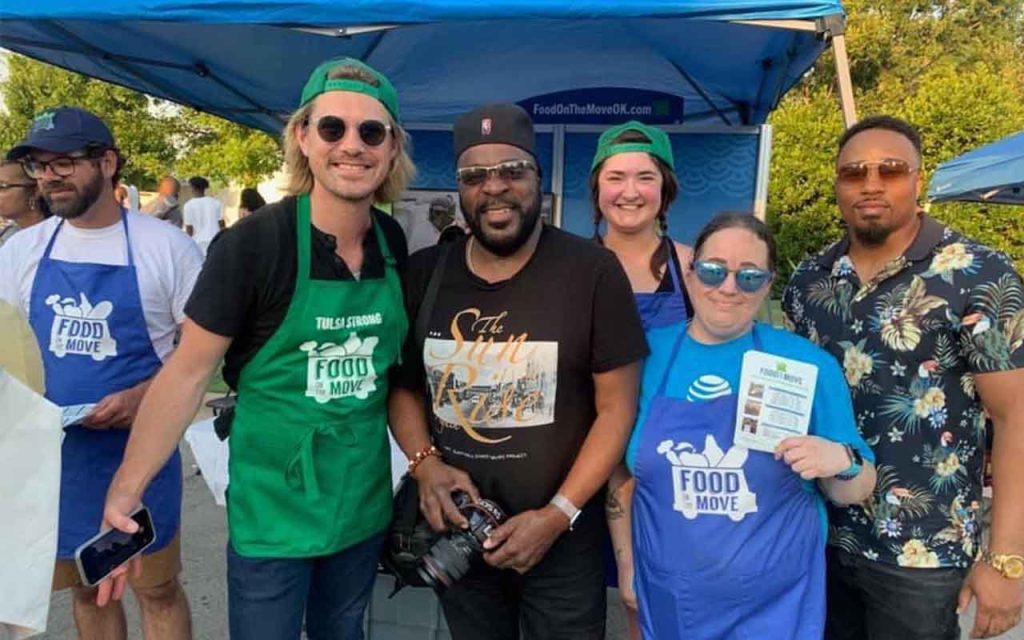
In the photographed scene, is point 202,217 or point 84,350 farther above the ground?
point 202,217

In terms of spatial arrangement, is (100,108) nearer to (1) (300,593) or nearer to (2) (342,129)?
(2) (342,129)

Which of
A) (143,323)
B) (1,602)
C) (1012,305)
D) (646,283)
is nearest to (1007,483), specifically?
(1012,305)

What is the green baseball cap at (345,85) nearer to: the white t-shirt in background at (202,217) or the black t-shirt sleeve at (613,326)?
the black t-shirt sleeve at (613,326)

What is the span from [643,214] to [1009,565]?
1.40 meters

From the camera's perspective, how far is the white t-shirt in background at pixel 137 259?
243 centimetres

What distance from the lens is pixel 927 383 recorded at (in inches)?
75.5

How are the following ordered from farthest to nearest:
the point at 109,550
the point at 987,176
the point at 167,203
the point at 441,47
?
1. the point at 167,203
2. the point at 987,176
3. the point at 441,47
4. the point at 109,550

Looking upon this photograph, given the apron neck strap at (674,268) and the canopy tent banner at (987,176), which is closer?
the apron neck strap at (674,268)

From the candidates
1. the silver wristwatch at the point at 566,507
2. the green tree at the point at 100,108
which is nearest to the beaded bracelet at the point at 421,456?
the silver wristwatch at the point at 566,507

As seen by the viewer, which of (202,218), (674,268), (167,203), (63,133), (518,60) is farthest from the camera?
(202,218)

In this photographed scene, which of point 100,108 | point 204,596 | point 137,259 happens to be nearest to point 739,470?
point 137,259

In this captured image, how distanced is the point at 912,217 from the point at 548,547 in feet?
4.33

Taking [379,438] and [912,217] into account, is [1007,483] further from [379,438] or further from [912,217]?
[379,438]

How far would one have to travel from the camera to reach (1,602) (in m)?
1.31
